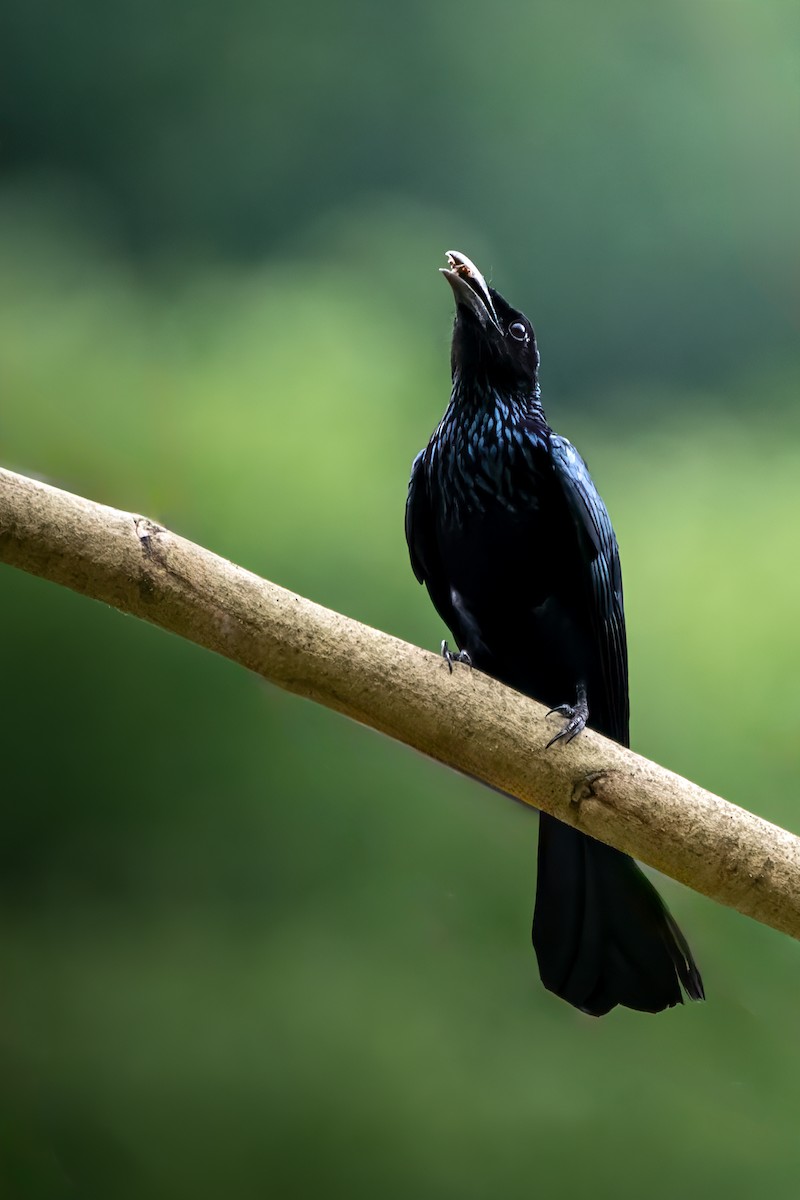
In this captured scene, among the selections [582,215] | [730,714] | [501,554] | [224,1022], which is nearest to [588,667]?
[501,554]

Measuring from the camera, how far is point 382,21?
93.0 inches

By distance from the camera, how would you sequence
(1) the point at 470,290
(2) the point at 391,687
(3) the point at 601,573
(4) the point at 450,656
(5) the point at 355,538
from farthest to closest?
(5) the point at 355,538 < (1) the point at 470,290 < (3) the point at 601,573 < (4) the point at 450,656 < (2) the point at 391,687

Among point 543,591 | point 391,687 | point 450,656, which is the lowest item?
point 391,687

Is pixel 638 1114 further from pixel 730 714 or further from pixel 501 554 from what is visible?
pixel 501 554

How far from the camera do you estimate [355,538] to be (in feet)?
7.23

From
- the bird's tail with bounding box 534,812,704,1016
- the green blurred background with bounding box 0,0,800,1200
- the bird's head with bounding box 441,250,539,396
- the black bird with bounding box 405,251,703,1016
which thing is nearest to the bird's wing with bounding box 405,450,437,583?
the black bird with bounding box 405,251,703,1016

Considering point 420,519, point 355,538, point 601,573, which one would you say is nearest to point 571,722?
point 601,573

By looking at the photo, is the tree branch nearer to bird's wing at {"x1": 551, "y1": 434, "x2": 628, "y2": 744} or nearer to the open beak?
bird's wing at {"x1": 551, "y1": 434, "x2": 628, "y2": 744}

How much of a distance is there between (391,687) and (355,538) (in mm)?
871

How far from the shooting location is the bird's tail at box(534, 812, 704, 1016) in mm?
1597

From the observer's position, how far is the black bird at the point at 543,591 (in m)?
1.62

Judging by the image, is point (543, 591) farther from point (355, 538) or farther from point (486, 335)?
point (355, 538)

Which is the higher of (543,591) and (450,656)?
(543,591)

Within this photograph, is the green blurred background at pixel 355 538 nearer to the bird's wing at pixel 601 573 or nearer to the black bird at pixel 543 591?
the black bird at pixel 543 591
